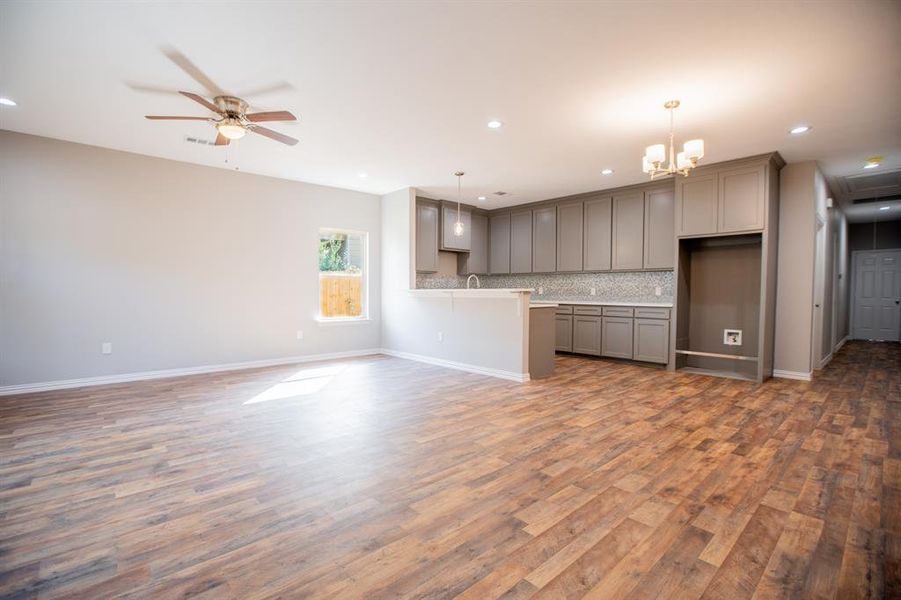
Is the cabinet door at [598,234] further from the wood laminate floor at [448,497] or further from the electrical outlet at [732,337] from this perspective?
the wood laminate floor at [448,497]

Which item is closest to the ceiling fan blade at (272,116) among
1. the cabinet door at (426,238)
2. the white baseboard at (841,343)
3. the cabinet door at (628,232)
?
the cabinet door at (426,238)

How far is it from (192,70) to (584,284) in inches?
250

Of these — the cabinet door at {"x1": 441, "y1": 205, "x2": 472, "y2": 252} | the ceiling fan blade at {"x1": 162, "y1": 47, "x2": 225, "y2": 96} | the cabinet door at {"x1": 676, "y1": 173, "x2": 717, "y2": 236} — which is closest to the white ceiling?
the ceiling fan blade at {"x1": 162, "y1": 47, "x2": 225, "y2": 96}

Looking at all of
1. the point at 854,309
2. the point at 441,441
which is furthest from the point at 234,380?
the point at 854,309

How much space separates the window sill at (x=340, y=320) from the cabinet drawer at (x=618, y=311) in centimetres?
396

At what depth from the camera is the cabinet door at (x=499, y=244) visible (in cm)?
815

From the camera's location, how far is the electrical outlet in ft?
18.5

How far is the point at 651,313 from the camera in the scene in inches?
234

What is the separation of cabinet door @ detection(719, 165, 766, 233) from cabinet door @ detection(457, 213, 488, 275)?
13.8 feet

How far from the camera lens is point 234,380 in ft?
16.5

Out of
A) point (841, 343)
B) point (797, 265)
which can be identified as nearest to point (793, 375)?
point (797, 265)

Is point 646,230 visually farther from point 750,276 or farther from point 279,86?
point 279,86

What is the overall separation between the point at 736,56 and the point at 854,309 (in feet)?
34.3

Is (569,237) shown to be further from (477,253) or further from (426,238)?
(426,238)
